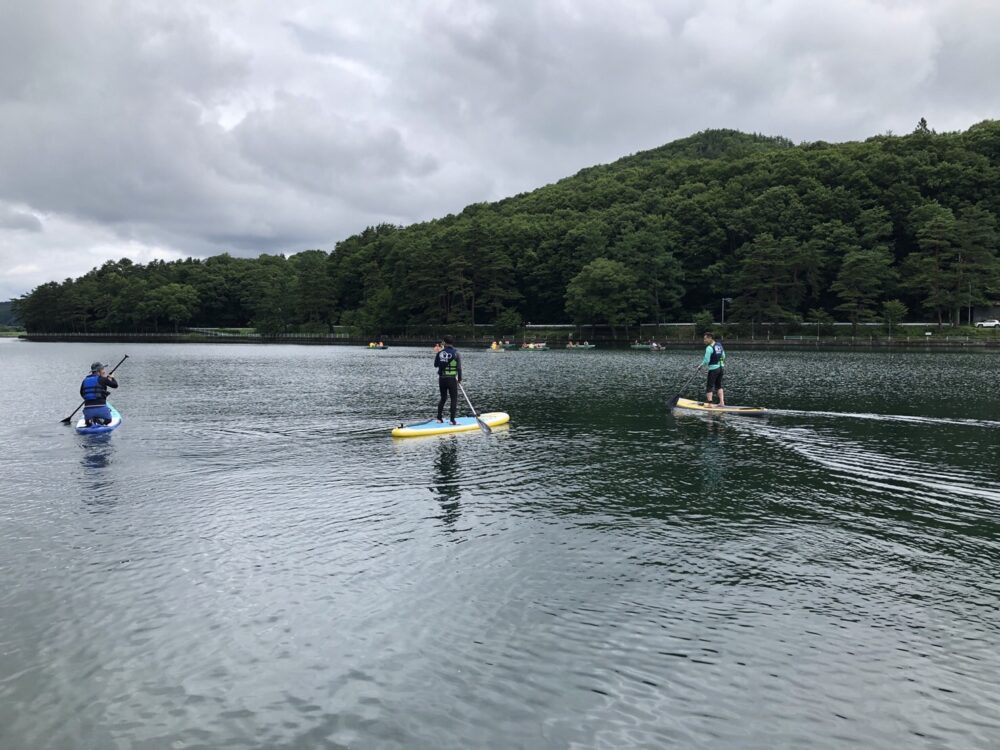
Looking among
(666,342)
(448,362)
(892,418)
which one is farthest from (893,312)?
(448,362)

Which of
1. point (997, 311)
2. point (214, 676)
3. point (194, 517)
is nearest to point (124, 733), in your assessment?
point (214, 676)

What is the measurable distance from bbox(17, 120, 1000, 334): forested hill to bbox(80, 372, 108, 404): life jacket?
308 feet

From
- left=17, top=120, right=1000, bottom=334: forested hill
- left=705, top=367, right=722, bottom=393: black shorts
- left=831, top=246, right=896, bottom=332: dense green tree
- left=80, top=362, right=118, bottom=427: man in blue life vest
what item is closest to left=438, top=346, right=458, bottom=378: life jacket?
left=705, top=367, right=722, bottom=393: black shorts

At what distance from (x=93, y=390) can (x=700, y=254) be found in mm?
118585

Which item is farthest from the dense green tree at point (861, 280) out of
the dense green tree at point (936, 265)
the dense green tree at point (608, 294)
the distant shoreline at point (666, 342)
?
the dense green tree at point (608, 294)

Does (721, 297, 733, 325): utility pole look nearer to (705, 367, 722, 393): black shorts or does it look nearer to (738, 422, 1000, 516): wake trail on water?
(705, 367, 722, 393): black shorts

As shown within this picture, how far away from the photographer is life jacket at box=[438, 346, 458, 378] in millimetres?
21594

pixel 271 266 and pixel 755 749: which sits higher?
pixel 271 266

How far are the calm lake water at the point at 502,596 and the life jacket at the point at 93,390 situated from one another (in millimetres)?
3243

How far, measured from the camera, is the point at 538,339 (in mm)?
117375

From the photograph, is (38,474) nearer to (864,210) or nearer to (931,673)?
(931,673)

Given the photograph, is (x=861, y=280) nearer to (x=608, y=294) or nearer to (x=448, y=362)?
(x=608, y=294)

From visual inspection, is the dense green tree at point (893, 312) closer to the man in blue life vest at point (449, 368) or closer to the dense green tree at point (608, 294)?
the dense green tree at point (608, 294)

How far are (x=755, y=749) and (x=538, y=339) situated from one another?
11219 cm
